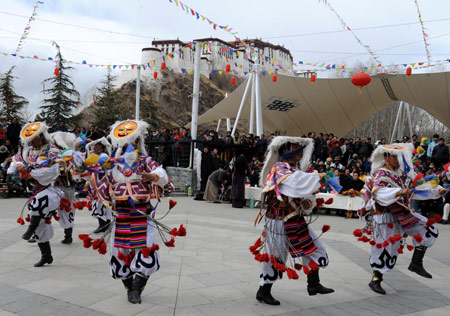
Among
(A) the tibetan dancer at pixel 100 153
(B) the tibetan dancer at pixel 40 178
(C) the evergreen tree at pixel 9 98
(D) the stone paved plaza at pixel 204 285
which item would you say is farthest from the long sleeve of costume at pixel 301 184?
(C) the evergreen tree at pixel 9 98

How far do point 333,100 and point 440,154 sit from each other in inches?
392

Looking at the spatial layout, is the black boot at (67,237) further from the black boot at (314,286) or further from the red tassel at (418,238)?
the red tassel at (418,238)

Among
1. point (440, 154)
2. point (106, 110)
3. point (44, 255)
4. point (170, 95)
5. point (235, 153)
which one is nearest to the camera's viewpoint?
point (44, 255)

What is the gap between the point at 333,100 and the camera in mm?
22938

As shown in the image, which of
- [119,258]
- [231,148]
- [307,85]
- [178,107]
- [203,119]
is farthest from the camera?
[178,107]

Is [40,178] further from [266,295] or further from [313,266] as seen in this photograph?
[313,266]

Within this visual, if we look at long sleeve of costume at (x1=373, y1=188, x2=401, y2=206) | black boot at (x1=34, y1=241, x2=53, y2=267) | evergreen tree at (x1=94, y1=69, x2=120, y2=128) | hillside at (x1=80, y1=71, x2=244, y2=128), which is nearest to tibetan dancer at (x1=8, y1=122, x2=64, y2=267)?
black boot at (x1=34, y1=241, x2=53, y2=267)

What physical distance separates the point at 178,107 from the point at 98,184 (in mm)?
70645

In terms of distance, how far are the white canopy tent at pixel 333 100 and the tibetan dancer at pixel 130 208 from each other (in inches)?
663

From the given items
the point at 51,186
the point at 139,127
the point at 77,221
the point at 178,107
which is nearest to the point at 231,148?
the point at 77,221

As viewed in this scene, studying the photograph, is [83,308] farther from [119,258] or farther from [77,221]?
[77,221]

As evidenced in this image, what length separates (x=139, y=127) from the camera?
14.1 ft

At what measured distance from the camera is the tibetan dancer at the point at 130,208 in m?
3.96

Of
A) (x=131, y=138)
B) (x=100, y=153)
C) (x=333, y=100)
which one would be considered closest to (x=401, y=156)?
(x=131, y=138)
